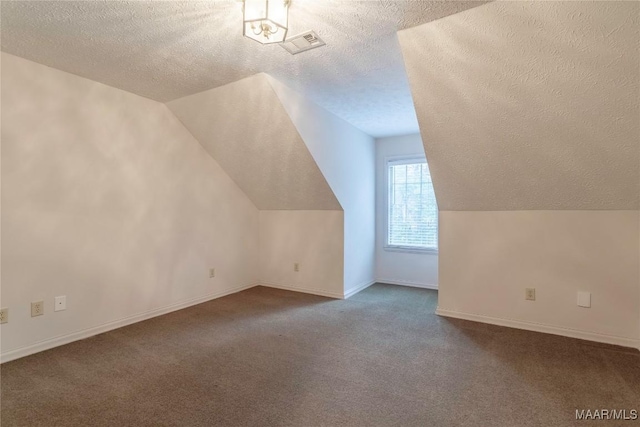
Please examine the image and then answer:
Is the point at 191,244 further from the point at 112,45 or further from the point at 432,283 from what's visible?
the point at 432,283

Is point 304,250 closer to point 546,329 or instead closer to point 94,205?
point 94,205

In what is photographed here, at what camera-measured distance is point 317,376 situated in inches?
82.6

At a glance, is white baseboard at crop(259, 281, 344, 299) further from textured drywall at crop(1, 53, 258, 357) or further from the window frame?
the window frame

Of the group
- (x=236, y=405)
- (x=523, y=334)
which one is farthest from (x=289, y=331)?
(x=523, y=334)

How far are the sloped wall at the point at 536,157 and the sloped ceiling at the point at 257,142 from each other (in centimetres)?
129

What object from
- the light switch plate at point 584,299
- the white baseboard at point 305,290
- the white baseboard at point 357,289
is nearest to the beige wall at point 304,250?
the white baseboard at point 305,290

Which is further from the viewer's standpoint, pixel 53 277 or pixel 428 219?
pixel 428 219

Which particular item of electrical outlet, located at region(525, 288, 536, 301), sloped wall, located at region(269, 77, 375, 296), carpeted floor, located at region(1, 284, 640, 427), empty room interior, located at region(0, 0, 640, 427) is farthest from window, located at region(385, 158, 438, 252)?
carpeted floor, located at region(1, 284, 640, 427)

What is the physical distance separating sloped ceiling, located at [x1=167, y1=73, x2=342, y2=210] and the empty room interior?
3 centimetres

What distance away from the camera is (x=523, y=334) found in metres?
2.82

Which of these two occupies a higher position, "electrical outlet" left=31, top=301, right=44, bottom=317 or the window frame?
the window frame

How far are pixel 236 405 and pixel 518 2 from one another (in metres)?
2.67

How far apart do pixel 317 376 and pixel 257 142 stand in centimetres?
236

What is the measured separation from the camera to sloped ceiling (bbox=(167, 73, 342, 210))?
2953 mm
